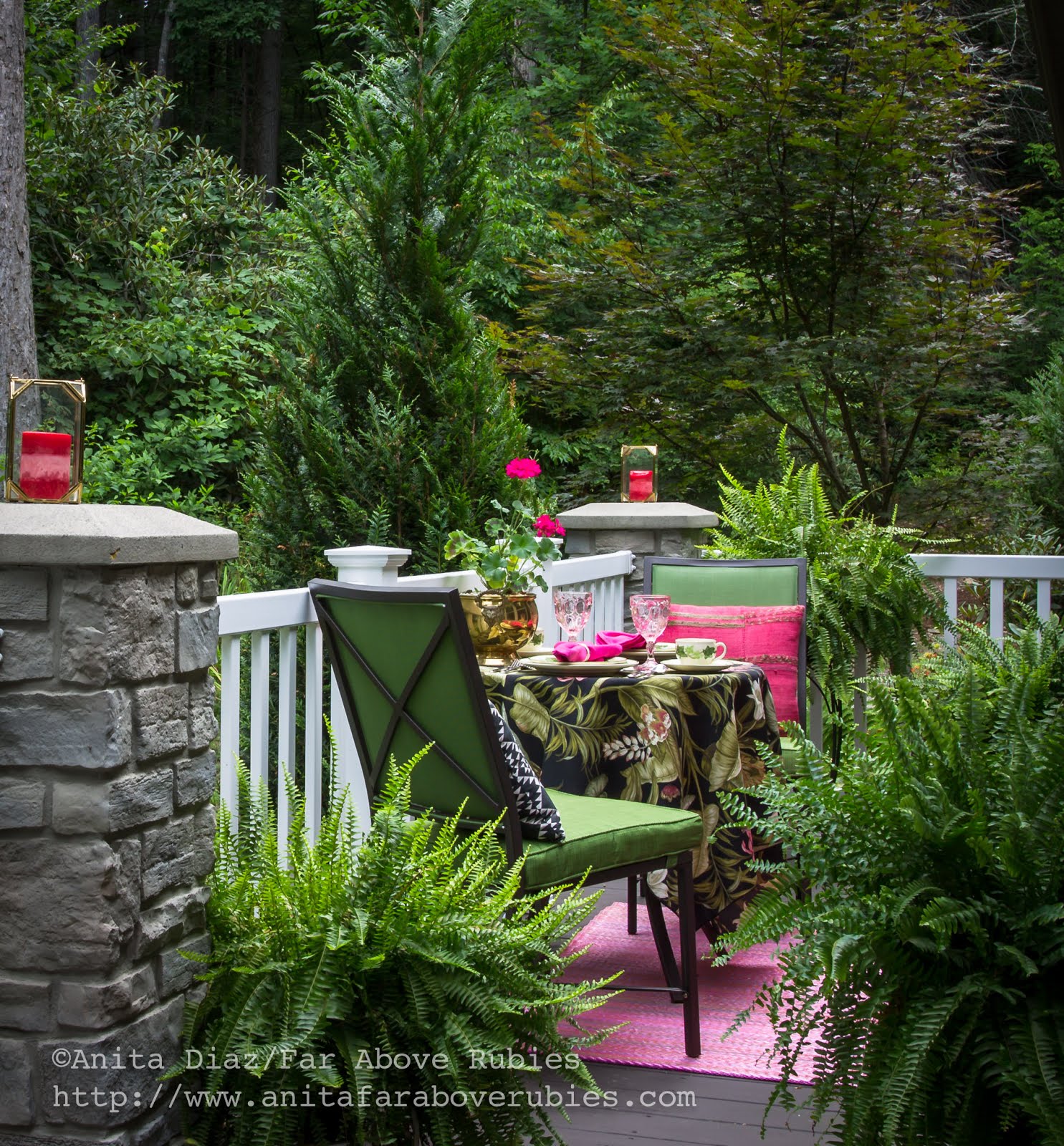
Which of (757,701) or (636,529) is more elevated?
(636,529)

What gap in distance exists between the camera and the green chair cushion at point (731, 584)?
3.99 m

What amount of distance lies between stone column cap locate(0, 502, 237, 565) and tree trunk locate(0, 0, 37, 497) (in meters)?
5.95

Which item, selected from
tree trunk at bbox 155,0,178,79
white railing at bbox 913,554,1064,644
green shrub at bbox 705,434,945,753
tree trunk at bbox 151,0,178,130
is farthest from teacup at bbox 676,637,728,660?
tree trunk at bbox 155,0,178,79

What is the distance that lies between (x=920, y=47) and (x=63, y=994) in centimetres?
675

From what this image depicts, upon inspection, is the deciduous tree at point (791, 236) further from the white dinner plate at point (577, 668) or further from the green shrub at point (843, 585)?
the white dinner plate at point (577, 668)

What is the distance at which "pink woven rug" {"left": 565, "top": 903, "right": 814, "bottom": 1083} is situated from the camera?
8.48 ft

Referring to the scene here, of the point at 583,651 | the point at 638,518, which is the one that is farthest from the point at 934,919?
the point at 638,518

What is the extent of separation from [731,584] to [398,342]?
157 centimetres

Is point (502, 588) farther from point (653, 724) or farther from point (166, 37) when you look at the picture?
point (166, 37)

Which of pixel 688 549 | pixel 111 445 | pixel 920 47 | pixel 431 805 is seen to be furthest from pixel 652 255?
pixel 431 805

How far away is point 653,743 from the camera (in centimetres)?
304

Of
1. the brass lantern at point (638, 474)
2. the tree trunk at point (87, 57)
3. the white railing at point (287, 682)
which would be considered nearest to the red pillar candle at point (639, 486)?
the brass lantern at point (638, 474)

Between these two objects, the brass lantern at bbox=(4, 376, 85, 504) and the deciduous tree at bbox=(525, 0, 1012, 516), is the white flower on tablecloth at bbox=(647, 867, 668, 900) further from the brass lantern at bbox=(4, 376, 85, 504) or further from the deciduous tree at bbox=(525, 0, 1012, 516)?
the deciduous tree at bbox=(525, 0, 1012, 516)

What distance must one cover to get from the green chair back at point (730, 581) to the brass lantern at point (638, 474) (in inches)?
42.3
